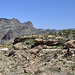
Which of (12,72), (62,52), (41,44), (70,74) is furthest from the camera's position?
(41,44)

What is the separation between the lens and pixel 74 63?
44.6 ft

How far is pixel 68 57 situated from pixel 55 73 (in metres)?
4.06

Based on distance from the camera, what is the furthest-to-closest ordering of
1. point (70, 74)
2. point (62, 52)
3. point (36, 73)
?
point (62, 52)
point (36, 73)
point (70, 74)

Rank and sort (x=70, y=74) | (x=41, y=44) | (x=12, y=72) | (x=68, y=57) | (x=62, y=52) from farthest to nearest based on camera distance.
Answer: (x=41, y=44) → (x=62, y=52) → (x=68, y=57) → (x=12, y=72) → (x=70, y=74)

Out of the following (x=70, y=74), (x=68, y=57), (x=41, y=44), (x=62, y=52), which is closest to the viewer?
(x=70, y=74)

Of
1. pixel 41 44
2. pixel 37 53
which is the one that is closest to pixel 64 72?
pixel 37 53

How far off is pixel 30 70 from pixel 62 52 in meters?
5.86

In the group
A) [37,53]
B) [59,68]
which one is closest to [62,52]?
[37,53]

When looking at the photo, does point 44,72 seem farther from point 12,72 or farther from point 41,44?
point 41,44

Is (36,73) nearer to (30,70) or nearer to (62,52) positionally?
(30,70)

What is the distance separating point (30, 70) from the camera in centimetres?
1266

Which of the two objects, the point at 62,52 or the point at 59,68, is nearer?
the point at 59,68

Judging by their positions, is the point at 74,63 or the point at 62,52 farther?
the point at 62,52

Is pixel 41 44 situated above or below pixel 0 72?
above
